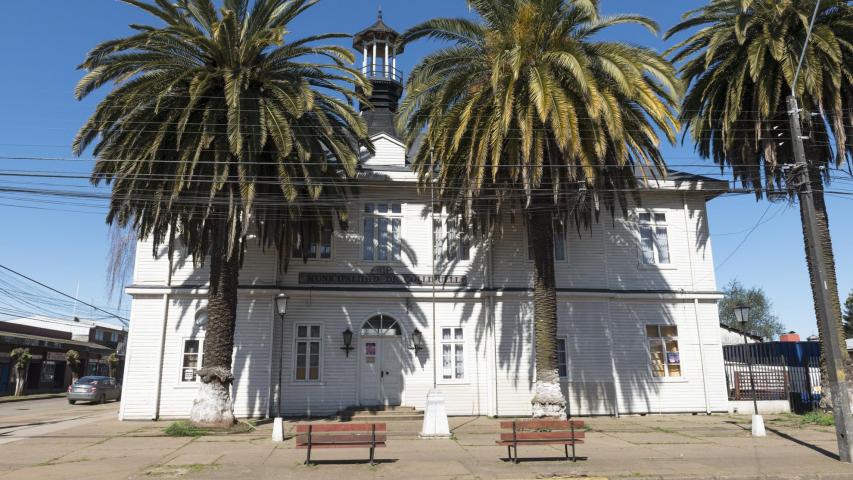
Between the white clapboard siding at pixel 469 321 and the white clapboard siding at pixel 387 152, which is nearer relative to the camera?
the white clapboard siding at pixel 469 321

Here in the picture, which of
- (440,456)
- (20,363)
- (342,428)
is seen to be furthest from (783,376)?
(20,363)

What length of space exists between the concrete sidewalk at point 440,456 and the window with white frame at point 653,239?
6973 mm

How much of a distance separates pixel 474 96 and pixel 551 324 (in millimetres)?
7159

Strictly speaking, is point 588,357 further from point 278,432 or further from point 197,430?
point 197,430

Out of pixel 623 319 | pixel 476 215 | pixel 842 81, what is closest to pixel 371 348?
pixel 476 215

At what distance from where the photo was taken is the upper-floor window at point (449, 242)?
21484 millimetres

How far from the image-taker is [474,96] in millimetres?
17391

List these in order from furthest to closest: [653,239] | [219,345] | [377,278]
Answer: [653,239] < [377,278] < [219,345]

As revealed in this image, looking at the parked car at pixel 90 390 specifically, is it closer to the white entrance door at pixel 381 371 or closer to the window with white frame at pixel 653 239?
the white entrance door at pixel 381 371

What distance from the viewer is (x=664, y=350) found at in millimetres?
21672

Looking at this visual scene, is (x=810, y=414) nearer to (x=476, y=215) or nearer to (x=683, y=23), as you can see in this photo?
(x=476, y=215)

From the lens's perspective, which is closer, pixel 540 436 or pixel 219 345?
pixel 540 436

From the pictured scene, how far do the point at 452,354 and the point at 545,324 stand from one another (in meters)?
4.43

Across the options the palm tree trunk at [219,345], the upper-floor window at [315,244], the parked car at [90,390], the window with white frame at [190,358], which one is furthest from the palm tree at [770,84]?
the parked car at [90,390]
